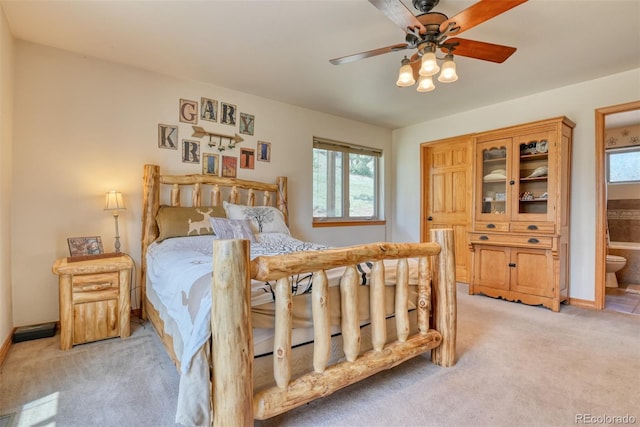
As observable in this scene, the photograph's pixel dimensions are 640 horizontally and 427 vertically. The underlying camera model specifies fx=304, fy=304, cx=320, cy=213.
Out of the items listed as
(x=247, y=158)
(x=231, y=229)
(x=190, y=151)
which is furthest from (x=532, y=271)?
(x=190, y=151)

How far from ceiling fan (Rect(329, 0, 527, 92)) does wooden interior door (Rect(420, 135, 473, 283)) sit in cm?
240

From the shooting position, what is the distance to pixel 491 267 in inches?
141

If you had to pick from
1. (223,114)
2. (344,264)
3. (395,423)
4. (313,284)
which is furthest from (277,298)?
(223,114)

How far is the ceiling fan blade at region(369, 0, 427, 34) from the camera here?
1497 millimetres

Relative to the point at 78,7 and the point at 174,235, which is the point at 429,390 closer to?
the point at 174,235

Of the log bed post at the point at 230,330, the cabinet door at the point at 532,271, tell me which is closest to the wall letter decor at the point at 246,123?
the log bed post at the point at 230,330

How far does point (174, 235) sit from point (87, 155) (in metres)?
1.06

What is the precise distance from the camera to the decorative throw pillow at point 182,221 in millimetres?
2746

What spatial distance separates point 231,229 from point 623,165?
6.02 metres

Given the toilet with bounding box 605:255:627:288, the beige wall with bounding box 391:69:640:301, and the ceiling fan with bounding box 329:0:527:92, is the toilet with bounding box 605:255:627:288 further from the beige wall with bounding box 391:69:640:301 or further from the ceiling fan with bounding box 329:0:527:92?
the ceiling fan with bounding box 329:0:527:92

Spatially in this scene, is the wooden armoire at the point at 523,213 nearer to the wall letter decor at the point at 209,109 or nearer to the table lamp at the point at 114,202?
the wall letter decor at the point at 209,109

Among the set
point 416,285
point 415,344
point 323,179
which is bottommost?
point 415,344

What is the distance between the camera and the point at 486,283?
3633 millimetres

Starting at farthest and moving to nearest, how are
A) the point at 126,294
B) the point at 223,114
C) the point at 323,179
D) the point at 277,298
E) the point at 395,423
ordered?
the point at 323,179 < the point at 223,114 < the point at 126,294 < the point at 395,423 < the point at 277,298
